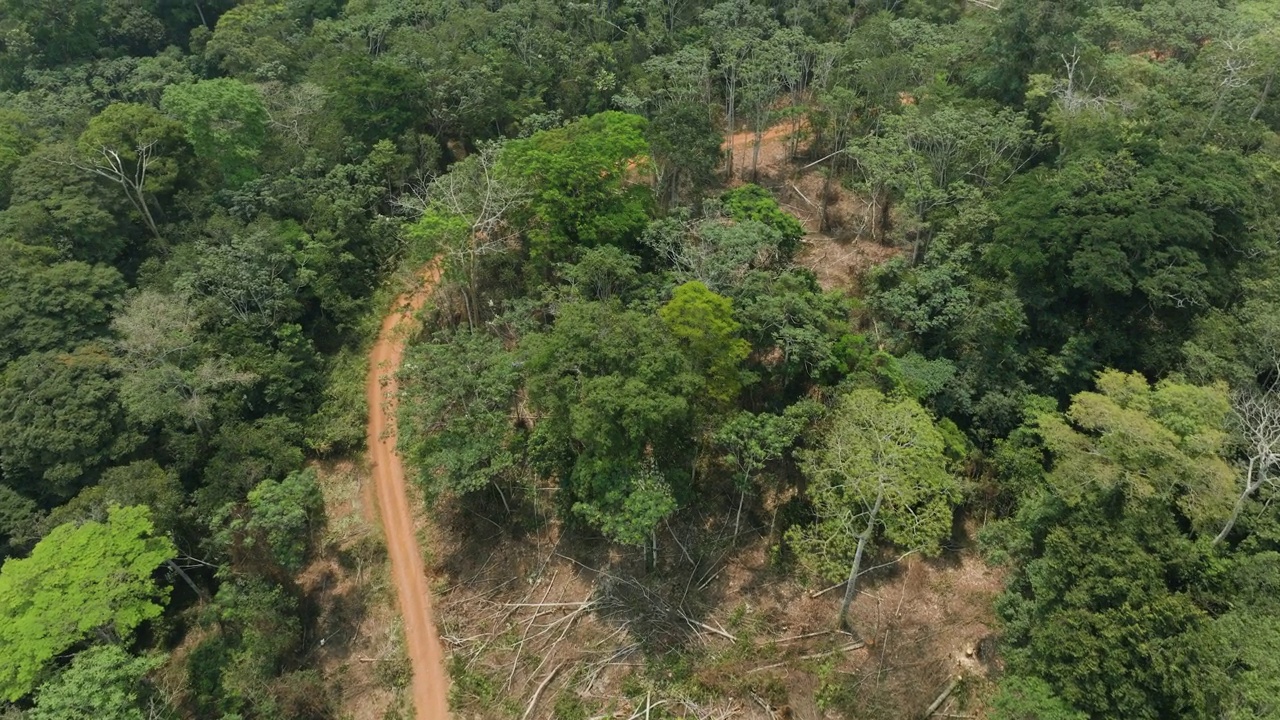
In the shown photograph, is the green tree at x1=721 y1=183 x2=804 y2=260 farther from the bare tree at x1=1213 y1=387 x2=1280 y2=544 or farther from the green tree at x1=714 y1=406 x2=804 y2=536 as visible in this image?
the bare tree at x1=1213 y1=387 x2=1280 y2=544

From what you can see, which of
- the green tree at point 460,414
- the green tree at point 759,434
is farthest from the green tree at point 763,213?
the green tree at point 460,414

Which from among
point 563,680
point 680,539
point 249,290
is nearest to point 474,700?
point 563,680

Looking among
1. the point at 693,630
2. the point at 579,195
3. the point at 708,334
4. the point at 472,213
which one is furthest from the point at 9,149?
the point at 693,630

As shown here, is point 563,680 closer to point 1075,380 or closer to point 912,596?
point 912,596

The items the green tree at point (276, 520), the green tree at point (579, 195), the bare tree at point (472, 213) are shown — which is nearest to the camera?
the green tree at point (276, 520)

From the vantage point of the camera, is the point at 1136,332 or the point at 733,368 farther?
the point at 1136,332

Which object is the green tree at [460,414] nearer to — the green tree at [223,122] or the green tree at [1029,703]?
the green tree at [1029,703]
